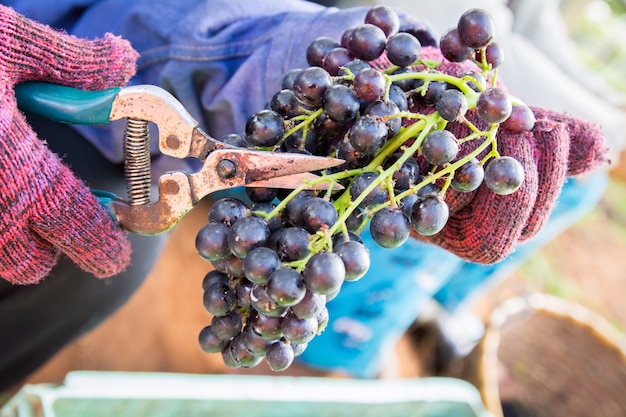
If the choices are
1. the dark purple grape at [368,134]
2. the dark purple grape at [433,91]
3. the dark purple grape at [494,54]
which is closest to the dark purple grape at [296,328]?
the dark purple grape at [368,134]

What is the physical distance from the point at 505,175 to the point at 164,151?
0.45 metres

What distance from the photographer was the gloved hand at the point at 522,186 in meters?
0.75

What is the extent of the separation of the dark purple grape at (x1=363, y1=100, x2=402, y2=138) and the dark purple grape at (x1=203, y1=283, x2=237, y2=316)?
0.93 ft

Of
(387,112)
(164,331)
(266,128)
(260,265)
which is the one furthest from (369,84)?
(164,331)

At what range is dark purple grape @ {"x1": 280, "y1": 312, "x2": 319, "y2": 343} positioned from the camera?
0.64 meters

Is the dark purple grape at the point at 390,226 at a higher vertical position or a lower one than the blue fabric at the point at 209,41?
higher

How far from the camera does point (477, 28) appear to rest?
2.24 feet

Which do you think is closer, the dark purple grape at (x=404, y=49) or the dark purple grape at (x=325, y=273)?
the dark purple grape at (x=325, y=273)

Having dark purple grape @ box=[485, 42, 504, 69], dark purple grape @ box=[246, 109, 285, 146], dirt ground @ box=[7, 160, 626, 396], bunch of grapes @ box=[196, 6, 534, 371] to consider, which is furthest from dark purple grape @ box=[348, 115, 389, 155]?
dirt ground @ box=[7, 160, 626, 396]

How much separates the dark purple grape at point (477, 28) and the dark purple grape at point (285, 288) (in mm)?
370

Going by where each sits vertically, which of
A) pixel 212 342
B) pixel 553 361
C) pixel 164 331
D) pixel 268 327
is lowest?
pixel 164 331

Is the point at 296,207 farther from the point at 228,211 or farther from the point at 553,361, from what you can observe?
the point at 553,361

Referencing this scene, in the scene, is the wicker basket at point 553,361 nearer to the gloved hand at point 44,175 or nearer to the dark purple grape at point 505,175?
the dark purple grape at point 505,175

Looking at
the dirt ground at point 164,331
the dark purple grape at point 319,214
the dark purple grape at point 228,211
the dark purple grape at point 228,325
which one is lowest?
the dirt ground at point 164,331
